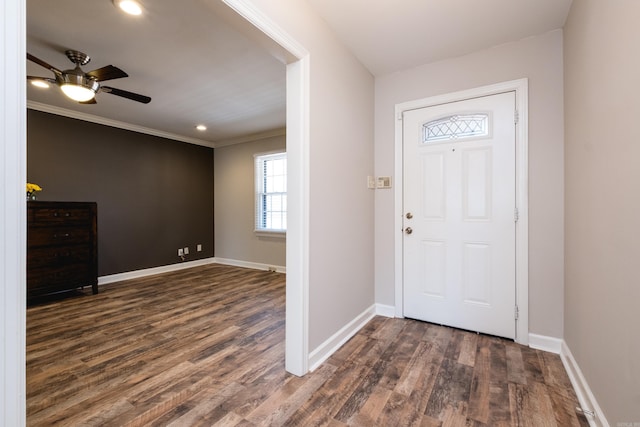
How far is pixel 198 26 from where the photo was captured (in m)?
2.16

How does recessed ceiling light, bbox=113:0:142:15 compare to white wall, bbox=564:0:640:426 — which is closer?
white wall, bbox=564:0:640:426

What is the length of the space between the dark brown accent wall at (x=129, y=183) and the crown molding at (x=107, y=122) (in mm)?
64

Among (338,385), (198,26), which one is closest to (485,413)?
(338,385)

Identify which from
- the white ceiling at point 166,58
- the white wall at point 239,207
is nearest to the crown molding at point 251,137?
the white wall at point 239,207

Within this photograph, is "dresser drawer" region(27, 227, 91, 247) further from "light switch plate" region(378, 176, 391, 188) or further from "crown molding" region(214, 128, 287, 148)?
"light switch plate" region(378, 176, 391, 188)

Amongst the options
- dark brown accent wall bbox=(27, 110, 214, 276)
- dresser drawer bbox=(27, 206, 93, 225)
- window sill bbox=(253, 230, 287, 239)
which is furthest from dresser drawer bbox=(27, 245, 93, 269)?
window sill bbox=(253, 230, 287, 239)

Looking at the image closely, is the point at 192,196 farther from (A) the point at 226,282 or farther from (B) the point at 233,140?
(A) the point at 226,282

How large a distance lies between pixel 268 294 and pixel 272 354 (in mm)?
1639

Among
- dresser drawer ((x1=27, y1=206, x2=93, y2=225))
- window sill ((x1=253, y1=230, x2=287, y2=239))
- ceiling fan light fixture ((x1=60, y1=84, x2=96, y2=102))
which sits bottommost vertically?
window sill ((x1=253, y1=230, x2=287, y2=239))

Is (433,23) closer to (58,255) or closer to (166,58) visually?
(166,58)

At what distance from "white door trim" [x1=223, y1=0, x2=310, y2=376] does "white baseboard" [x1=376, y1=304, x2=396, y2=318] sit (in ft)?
4.14

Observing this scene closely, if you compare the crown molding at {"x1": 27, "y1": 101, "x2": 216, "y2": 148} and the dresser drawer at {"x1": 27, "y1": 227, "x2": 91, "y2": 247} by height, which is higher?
the crown molding at {"x1": 27, "y1": 101, "x2": 216, "y2": 148}

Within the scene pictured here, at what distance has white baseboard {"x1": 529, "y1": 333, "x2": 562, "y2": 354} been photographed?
217 cm

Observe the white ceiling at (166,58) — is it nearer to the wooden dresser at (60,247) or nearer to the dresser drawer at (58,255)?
the wooden dresser at (60,247)
